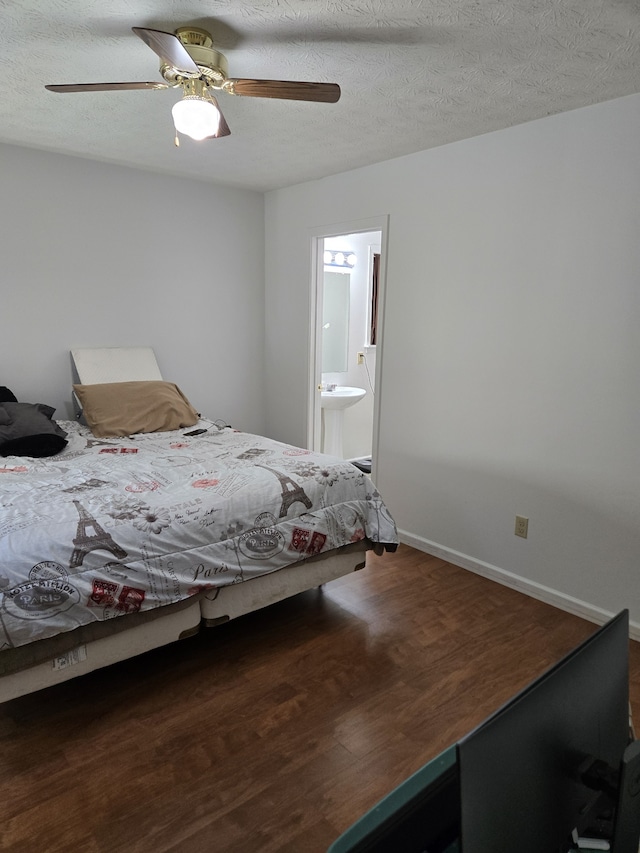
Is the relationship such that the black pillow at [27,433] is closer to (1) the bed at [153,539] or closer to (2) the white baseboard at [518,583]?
(1) the bed at [153,539]

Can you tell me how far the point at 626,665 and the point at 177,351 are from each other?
3799 mm

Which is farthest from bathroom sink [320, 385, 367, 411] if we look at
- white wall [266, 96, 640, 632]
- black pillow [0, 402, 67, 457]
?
black pillow [0, 402, 67, 457]

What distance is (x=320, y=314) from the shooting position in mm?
4172

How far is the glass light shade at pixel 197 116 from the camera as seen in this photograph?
1888 millimetres

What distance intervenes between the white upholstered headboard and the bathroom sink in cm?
137

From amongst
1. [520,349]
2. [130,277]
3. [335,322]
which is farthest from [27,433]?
[335,322]

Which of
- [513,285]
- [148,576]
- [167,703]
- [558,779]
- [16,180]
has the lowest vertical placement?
[167,703]

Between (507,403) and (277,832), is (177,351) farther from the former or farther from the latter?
(277,832)

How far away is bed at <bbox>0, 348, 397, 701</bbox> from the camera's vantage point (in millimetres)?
1815

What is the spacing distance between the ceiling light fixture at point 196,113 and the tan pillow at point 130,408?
73.0 inches

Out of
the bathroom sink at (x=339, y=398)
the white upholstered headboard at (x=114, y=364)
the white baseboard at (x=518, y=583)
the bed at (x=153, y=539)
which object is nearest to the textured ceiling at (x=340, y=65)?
the white upholstered headboard at (x=114, y=364)

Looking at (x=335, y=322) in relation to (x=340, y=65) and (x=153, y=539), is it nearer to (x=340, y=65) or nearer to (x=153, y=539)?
(x=340, y=65)

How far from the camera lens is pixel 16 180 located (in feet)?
10.7

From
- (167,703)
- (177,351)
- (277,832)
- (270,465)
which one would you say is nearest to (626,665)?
(277,832)
